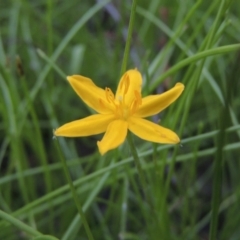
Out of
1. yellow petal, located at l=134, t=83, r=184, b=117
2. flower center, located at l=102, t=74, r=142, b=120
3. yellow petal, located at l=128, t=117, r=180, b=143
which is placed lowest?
yellow petal, located at l=128, t=117, r=180, b=143

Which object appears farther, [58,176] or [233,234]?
[58,176]

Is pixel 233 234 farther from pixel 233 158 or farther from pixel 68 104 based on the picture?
pixel 68 104

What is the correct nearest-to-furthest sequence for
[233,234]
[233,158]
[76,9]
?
[233,234] → [233,158] → [76,9]

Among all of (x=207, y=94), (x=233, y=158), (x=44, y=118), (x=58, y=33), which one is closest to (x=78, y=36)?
(x=58, y=33)

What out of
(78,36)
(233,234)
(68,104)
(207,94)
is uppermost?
(78,36)

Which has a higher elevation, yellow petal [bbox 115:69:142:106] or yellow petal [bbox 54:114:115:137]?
yellow petal [bbox 115:69:142:106]

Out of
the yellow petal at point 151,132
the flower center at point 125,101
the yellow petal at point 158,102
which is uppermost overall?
the flower center at point 125,101

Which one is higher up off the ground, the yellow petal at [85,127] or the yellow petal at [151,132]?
the yellow petal at [85,127]

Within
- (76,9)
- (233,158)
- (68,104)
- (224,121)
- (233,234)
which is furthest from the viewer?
(76,9)
